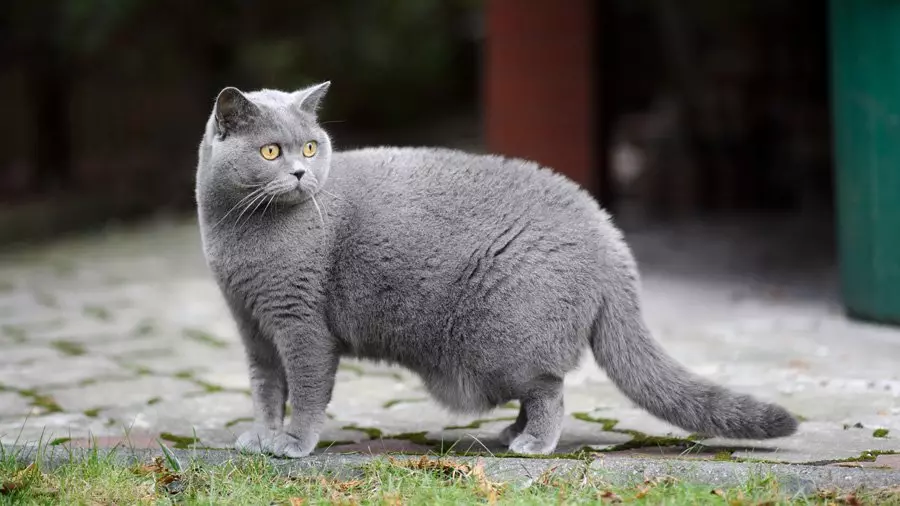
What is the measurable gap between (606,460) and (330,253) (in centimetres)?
97

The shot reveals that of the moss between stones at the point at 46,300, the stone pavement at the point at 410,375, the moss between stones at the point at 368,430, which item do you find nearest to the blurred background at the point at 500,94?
the stone pavement at the point at 410,375

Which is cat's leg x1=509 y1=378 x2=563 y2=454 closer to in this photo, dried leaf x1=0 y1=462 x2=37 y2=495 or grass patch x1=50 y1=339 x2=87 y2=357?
dried leaf x1=0 y1=462 x2=37 y2=495

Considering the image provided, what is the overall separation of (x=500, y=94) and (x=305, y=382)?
4.72 meters

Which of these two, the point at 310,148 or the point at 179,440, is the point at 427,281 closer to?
the point at 310,148

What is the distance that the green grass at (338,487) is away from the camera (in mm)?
2623

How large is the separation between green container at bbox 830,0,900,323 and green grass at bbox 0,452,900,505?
2401 millimetres

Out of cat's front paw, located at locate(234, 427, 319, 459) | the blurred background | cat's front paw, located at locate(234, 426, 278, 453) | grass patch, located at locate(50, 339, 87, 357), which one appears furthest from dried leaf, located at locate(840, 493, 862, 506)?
the blurred background

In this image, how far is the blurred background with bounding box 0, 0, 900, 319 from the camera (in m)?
7.59

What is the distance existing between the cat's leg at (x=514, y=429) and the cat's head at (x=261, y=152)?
3.02 ft

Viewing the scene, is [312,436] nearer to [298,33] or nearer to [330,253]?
[330,253]

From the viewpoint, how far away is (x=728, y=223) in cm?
855

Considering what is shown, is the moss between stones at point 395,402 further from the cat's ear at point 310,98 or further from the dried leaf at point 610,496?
the dried leaf at point 610,496

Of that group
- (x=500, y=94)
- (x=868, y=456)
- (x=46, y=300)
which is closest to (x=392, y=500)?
(x=868, y=456)

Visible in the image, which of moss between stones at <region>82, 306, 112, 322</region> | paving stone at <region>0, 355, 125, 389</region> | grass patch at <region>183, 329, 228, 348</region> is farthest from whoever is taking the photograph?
moss between stones at <region>82, 306, 112, 322</region>
